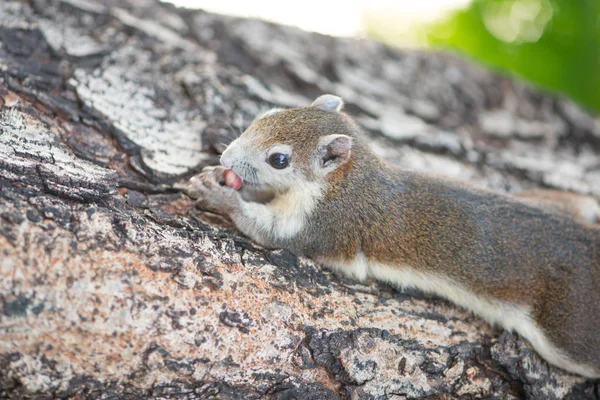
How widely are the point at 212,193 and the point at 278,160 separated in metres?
0.47

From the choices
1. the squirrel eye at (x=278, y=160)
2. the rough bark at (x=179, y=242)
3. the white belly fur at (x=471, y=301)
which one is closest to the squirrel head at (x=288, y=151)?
the squirrel eye at (x=278, y=160)

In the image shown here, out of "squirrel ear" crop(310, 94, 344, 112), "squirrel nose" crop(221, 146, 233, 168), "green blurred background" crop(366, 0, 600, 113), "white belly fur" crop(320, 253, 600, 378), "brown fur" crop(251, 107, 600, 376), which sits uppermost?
"green blurred background" crop(366, 0, 600, 113)

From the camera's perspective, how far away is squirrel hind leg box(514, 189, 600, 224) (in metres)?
4.19

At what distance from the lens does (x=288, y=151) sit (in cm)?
380

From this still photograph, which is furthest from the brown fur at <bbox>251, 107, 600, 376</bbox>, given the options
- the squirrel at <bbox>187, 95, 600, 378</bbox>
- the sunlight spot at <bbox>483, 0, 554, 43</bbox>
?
the sunlight spot at <bbox>483, 0, 554, 43</bbox>

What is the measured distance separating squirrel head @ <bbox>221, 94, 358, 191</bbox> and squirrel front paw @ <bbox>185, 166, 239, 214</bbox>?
0.15 metres

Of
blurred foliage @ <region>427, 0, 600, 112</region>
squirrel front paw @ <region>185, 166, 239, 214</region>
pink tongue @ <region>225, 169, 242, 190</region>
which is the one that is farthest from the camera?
blurred foliage @ <region>427, 0, 600, 112</region>

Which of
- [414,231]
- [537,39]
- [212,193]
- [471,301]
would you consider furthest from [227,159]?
[537,39]

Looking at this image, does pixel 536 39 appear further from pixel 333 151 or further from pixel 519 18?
pixel 333 151

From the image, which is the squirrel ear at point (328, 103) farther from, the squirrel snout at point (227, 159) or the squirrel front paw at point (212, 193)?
the squirrel front paw at point (212, 193)

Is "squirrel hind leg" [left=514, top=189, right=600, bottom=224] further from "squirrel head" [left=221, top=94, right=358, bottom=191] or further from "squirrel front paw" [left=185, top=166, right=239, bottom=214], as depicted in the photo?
"squirrel front paw" [left=185, top=166, right=239, bottom=214]

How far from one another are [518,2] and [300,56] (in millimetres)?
2961

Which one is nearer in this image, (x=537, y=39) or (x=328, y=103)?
(x=328, y=103)

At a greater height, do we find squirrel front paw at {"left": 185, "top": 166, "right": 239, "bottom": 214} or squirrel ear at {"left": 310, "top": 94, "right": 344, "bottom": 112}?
squirrel ear at {"left": 310, "top": 94, "right": 344, "bottom": 112}
